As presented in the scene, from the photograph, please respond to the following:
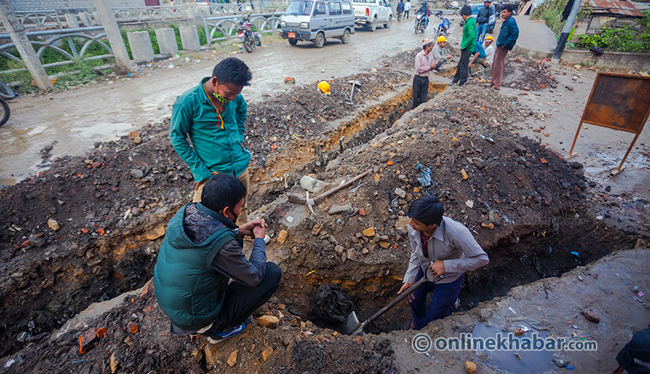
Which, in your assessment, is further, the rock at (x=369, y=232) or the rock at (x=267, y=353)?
the rock at (x=369, y=232)

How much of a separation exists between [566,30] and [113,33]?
577 inches

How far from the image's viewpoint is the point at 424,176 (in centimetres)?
411

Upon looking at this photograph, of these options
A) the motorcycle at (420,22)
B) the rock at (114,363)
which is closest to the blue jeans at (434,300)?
the rock at (114,363)

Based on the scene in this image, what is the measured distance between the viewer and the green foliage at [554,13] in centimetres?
1116

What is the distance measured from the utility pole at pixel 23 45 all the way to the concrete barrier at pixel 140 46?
2938 millimetres

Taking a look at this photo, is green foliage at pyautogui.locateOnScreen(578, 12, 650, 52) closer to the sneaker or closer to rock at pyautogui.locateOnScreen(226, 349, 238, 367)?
the sneaker

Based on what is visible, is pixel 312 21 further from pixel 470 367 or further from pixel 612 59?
pixel 470 367

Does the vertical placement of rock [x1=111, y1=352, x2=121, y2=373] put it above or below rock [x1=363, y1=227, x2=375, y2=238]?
above

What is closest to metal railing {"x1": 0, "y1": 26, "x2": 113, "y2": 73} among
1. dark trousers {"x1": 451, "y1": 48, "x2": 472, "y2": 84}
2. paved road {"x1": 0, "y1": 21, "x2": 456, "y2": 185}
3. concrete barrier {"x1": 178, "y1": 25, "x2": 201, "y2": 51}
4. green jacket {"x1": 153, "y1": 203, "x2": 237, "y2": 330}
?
paved road {"x1": 0, "y1": 21, "x2": 456, "y2": 185}

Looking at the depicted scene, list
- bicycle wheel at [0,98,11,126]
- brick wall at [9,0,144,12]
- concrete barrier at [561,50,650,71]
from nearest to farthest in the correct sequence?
bicycle wheel at [0,98,11,126], concrete barrier at [561,50,650,71], brick wall at [9,0,144,12]

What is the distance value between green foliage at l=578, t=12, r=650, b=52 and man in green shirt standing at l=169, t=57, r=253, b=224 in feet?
42.4

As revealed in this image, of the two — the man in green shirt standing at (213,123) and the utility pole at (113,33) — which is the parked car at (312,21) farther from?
the man in green shirt standing at (213,123)

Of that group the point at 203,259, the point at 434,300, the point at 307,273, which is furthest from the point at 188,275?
the point at 434,300

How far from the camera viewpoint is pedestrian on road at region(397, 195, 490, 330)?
2268mm
